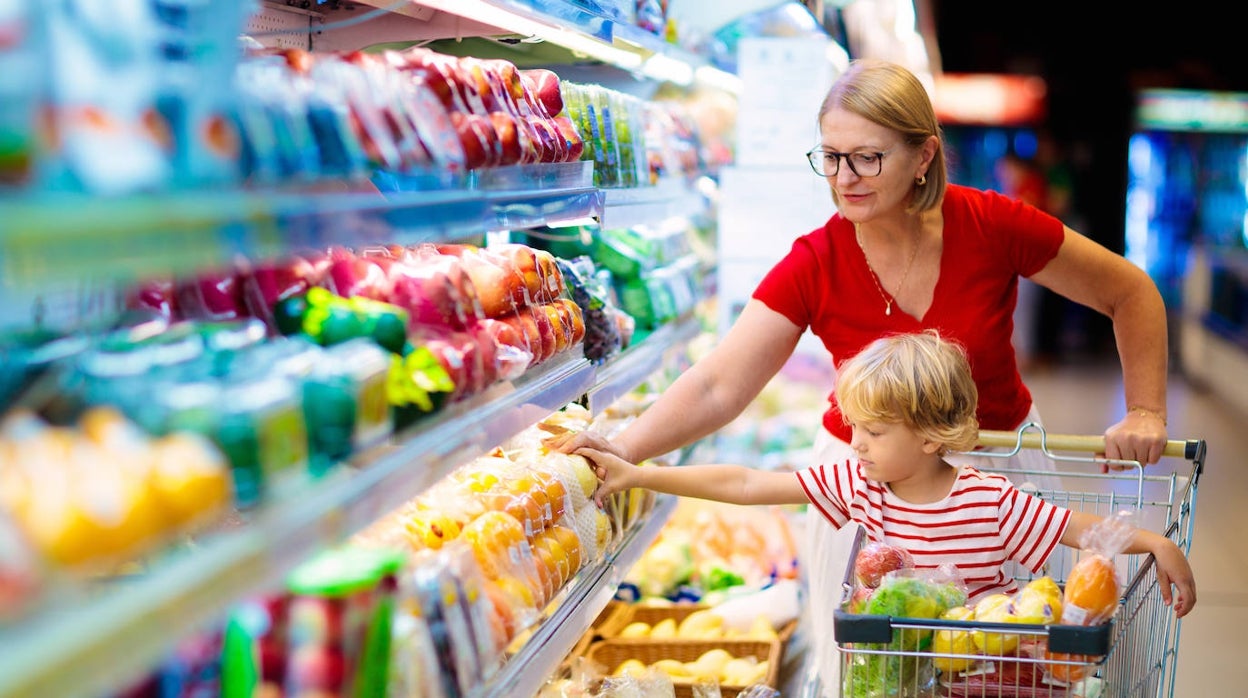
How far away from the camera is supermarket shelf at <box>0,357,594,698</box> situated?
93 centimetres

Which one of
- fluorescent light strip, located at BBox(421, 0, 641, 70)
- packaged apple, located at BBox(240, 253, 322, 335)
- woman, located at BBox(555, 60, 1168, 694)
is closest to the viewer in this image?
packaged apple, located at BBox(240, 253, 322, 335)

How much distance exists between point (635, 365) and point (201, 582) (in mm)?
2153

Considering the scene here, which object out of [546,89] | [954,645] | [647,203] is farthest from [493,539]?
[647,203]

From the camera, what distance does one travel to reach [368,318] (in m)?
1.69

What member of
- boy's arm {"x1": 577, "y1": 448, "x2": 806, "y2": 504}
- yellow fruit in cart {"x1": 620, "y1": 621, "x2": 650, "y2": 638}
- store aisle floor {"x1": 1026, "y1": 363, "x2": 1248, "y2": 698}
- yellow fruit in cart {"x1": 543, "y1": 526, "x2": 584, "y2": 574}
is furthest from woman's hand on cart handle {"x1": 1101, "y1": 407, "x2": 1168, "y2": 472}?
store aisle floor {"x1": 1026, "y1": 363, "x2": 1248, "y2": 698}

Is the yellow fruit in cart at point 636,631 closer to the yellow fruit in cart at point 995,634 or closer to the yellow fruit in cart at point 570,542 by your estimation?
the yellow fruit in cart at point 570,542

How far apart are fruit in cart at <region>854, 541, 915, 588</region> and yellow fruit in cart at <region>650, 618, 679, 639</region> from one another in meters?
1.39

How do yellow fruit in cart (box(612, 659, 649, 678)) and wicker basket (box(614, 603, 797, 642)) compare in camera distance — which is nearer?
yellow fruit in cart (box(612, 659, 649, 678))

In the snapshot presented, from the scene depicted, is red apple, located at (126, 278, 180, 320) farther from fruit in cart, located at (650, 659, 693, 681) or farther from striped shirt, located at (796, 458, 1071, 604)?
fruit in cart, located at (650, 659, 693, 681)

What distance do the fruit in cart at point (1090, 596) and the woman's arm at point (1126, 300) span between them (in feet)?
3.21

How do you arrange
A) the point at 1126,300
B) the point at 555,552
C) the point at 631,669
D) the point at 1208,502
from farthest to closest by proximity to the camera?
1. the point at 1208,502
2. the point at 631,669
3. the point at 1126,300
4. the point at 555,552

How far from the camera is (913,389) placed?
2.25 m

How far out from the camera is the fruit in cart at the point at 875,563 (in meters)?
2.12

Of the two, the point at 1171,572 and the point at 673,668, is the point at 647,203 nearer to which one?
the point at 673,668
